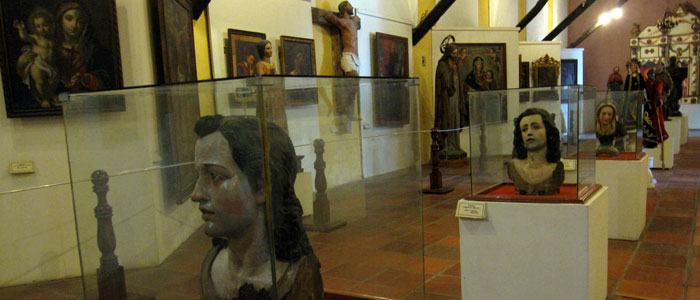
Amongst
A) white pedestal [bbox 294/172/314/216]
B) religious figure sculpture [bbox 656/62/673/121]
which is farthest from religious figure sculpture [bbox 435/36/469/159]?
white pedestal [bbox 294/172/314/216]

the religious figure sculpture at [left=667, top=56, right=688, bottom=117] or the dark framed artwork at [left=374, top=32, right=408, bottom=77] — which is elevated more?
the dark framed artwork at [left=374, top=32, right=408, bottom=77]

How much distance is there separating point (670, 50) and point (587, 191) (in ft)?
63.1

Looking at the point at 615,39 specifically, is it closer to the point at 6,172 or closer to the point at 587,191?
the point at 587,191

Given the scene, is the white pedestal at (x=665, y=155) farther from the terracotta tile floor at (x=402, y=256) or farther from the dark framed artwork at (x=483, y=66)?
the dark framed artwork at (x=483, y=66)

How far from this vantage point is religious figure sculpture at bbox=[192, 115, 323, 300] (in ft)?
6.10

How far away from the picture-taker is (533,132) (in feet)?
11.1

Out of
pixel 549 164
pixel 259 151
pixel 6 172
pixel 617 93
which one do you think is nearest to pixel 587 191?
pixel 549 164

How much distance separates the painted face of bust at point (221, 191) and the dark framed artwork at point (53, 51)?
2.77 meters

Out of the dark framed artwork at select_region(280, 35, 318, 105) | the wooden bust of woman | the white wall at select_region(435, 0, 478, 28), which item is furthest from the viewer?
the white wall at select_region(435, 0, 478, 28)

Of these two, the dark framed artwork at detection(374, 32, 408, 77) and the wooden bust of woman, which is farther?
the dark framed artwork at detection(374, 32, 408, 77)

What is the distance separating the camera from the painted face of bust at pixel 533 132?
3.36m

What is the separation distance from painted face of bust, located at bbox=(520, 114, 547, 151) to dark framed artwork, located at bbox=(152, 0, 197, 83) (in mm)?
2903

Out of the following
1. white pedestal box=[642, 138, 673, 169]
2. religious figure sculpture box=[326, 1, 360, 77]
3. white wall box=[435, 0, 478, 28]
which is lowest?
white pedestal box=[642, 138, 673, 169]

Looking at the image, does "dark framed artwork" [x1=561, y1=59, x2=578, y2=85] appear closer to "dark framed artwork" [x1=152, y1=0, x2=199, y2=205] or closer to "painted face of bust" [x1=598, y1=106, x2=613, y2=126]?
"painted face of bust" [x1=598, y1=106, x2=613, y2=126]
